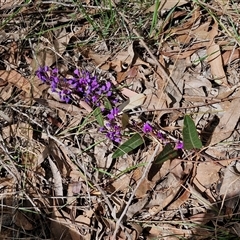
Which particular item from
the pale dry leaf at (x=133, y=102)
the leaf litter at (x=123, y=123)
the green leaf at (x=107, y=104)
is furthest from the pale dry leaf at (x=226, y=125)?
the green leaf at (x=107, y=104)

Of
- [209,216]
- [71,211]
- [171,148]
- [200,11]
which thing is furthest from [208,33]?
[71,211]

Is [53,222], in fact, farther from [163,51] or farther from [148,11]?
[148,11]

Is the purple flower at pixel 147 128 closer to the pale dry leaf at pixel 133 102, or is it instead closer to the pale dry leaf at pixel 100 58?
the pale dry leaf at pixel 133 102

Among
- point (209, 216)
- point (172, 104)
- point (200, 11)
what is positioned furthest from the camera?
point (200, 11)

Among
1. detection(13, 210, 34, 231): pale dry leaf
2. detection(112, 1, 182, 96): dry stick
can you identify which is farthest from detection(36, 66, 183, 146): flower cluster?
detection(13, 210, 34, 231): pale dry leaf

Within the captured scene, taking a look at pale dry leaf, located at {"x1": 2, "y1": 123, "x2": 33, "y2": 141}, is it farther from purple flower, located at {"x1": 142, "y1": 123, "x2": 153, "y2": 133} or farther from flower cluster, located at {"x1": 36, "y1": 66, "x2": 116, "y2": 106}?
purple flower, located at {"x1": 142, "y1": 123, "x2": 153, "y2": 133}

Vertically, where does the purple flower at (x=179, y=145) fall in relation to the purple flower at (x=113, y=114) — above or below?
below
